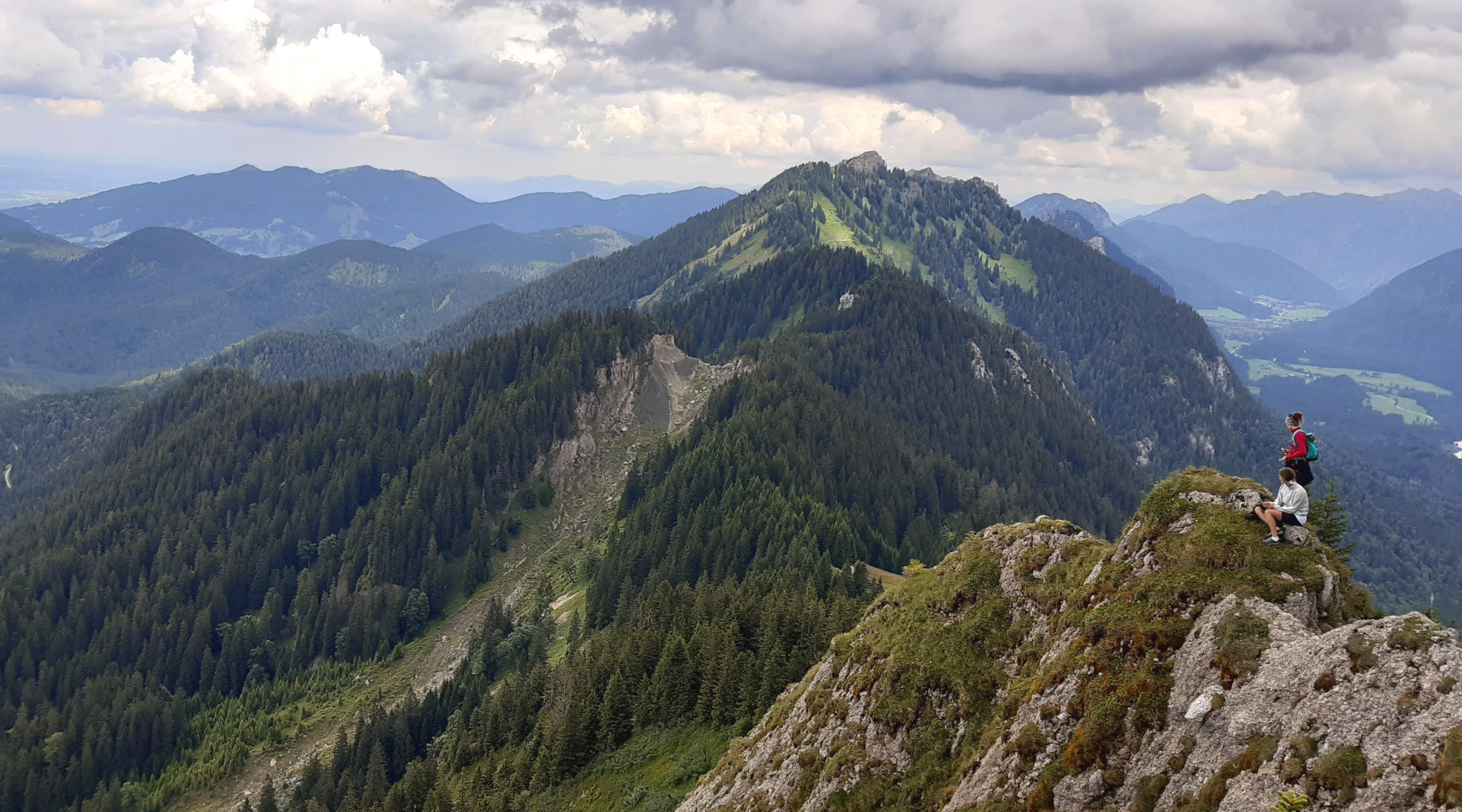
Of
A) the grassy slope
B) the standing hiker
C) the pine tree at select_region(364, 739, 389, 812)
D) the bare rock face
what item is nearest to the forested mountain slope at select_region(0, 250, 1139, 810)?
the pine tree at select_region(364, 739, 389, 812)

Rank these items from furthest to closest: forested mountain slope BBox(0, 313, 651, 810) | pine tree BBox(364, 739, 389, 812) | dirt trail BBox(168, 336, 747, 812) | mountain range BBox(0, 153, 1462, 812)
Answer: forested mountain slope BBox(0, 313, 651, 810), dirt trail BBox(168, 336, 747, 812), pine tree BBox(364, 739, 389, 812), mountain range BBox(0, 153, 1462, 812)

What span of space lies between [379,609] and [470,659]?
130 feet

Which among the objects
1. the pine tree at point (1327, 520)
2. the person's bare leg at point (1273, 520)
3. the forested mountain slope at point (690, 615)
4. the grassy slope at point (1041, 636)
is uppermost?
the person's bare leg at point (1273, 520)

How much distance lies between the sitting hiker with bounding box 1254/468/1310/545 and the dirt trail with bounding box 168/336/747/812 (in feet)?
380

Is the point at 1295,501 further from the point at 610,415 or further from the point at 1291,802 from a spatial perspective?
the point at 610,415

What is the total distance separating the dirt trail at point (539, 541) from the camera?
110 metres

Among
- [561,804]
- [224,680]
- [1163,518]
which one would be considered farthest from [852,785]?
[224,680]

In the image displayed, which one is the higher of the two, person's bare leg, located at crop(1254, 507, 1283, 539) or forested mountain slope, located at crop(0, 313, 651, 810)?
person's bare leg, located at crop(1254, 507, 1283, 539)

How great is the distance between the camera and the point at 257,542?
17875cm

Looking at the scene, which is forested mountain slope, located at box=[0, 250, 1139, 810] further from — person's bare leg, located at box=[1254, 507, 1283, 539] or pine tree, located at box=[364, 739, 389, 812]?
person's bare leg, located at box=[1254, 507, 1283, 539]

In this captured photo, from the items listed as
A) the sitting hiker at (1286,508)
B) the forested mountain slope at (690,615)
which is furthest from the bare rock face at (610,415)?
the sitting hiker at (1286,508)

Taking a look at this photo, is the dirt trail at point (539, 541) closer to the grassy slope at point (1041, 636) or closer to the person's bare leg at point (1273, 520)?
the grassy slope at point (1041, 636)

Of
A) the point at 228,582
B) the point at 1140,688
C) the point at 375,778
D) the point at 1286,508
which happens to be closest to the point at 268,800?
the point at 375,778

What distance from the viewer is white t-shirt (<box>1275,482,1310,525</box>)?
29.0 m
